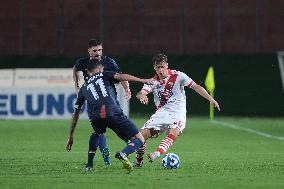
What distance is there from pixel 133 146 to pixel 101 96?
0.77 metres

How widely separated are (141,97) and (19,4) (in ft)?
80.7

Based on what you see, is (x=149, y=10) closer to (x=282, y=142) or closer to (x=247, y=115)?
(x=247, y=115)

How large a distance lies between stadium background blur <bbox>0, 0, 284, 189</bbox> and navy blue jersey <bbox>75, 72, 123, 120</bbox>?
6.34 m

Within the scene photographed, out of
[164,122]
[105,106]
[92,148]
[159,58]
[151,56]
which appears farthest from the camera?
[151,56]

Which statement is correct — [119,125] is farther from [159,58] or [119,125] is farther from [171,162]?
[159,58]

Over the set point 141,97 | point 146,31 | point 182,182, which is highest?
point 146,31

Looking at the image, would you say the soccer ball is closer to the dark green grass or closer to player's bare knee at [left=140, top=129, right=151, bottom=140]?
the dark green grass

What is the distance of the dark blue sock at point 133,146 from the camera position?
12.1 metres

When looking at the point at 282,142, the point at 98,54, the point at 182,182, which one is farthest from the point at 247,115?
the point at 182,182

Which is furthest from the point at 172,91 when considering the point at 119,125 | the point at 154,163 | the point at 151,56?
the point at 151,56

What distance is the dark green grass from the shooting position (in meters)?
10.9

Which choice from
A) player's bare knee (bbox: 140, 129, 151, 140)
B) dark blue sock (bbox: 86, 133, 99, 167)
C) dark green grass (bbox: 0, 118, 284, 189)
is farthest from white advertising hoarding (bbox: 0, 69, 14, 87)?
dark blue sock (bbox: 86, 133, 99, 167)

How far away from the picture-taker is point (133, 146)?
39.8ft

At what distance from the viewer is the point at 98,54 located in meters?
13.2
